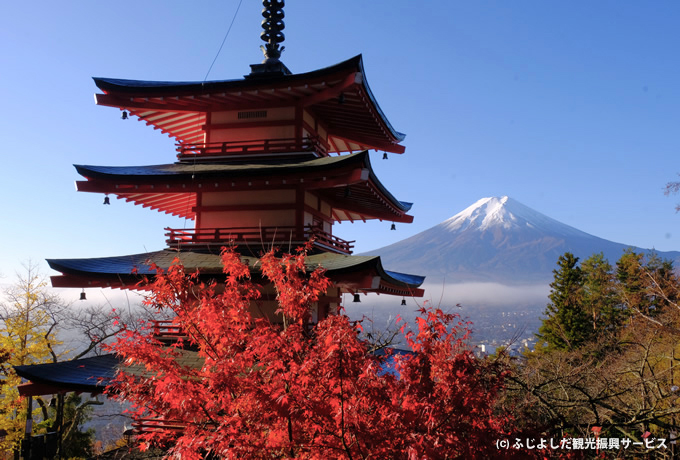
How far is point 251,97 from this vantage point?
41.5 feet

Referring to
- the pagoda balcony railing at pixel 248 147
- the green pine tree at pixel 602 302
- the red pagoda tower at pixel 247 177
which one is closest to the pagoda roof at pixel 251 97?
the red pagoda tower at pixel 247 177

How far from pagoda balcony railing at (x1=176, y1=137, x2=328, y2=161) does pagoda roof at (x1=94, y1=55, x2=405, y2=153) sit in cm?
94

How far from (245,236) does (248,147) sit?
242cm

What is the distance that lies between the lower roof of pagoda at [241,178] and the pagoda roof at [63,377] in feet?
14.4

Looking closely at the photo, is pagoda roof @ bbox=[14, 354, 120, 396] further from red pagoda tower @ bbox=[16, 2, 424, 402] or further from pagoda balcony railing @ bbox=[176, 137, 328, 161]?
pagoda balcony railing @ bbox=[176, 137, 328, 161]

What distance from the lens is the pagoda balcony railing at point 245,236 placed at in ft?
39.3

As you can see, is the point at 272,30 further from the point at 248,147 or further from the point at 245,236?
the point at 245,236

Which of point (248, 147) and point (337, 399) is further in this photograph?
point (248, 147)

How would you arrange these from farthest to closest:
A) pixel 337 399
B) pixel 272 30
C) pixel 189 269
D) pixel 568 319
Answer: pixel 568 319 < pixel 272 30 < pixel 189 269 < pixel 337 399

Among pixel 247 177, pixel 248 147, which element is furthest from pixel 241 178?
pixel 248 147

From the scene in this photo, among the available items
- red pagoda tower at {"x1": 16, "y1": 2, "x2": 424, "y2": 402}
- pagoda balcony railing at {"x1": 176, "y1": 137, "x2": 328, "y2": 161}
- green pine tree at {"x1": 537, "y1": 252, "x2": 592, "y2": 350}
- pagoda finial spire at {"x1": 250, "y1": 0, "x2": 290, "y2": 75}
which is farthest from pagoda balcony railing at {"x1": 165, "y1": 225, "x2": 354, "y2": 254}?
green pine tree at {"x1": 537, "y1": 252, "x2": 592, "y2": 350}

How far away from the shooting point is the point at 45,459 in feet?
43.0

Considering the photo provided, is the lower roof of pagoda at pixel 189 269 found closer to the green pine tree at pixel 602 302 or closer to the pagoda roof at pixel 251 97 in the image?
the pagoda roof at pixel 251 97

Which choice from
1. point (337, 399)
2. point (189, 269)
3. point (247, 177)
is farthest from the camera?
point (247, 177)
